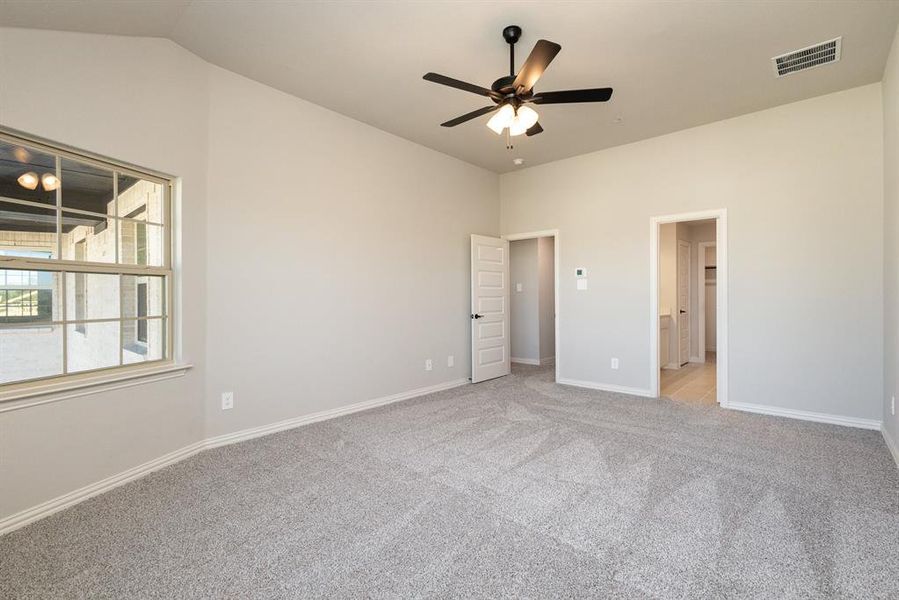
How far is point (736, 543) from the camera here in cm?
190

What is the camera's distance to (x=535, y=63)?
2.30 m

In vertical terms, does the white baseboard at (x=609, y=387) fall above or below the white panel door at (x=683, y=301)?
below

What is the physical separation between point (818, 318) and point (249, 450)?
5.01 meters

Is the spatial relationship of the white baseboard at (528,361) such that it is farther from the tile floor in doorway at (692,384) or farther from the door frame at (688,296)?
the door frame at (688,296)

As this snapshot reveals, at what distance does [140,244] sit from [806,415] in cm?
569

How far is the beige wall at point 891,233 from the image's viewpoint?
279 centimetres

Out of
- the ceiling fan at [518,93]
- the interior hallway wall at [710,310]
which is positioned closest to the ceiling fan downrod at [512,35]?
the ceiling fan at [518,93]

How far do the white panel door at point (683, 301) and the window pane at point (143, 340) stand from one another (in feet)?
22.0

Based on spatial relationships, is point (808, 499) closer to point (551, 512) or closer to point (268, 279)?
point (551, 512)

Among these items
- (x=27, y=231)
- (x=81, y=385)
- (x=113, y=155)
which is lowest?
(x=81, y=385)

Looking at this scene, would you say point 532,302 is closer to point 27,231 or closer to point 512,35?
point 512,35

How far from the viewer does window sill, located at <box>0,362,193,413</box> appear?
208cm

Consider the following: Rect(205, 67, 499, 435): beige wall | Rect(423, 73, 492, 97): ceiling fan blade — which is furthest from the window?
Rect(423, 73, 492, 97): ceiling fan blade

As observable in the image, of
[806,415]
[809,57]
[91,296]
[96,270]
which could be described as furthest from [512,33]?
[806,415]
